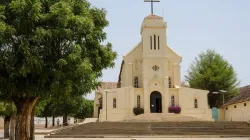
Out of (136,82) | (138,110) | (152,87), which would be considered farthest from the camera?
(136,82)

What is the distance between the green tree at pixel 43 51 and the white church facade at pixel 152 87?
107ft

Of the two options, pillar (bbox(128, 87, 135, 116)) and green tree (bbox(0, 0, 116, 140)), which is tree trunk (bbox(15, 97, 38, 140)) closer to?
green tree (bbox(0, 0, 116, 140))

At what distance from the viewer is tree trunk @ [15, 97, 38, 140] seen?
14.2 m

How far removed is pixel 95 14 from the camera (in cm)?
1581

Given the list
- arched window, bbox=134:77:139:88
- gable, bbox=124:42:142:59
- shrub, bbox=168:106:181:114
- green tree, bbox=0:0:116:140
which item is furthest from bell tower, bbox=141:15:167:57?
green tree, bbox=0:0:116:140

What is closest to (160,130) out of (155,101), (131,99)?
(131,99)

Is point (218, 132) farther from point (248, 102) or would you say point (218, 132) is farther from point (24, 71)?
point (24, 71)

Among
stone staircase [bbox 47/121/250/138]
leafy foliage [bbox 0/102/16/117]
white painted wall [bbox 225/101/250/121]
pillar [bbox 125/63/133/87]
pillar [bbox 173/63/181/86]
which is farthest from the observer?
pillar [bbox 125/63/133/87]

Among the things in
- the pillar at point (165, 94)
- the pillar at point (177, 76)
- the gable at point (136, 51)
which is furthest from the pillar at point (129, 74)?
the pillar at point (177, 76)

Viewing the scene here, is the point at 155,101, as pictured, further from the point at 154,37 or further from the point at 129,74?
the point at 154,37

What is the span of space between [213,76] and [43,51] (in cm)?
4159

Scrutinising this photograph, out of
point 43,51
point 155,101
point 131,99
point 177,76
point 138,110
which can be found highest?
point 177,76

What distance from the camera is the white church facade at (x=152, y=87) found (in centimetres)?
4681

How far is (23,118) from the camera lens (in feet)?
47.3
